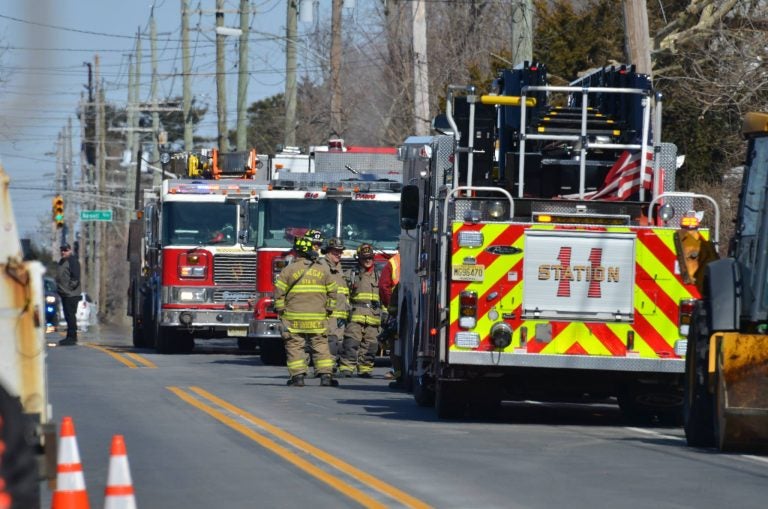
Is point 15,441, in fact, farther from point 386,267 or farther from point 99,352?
point 99,352

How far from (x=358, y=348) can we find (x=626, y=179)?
25.2 feet

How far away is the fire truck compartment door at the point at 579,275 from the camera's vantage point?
47.8 feet

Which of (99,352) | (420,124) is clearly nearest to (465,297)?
(99,352)

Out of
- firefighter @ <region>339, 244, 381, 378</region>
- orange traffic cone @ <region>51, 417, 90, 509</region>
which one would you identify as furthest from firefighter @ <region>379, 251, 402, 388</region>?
orange traffic cone @ <region>51, 417, 90, 509</region>

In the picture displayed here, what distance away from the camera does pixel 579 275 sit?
1464 cm

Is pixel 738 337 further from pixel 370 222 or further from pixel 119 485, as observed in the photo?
pixel 370 222

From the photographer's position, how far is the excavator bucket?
1211 centimetres

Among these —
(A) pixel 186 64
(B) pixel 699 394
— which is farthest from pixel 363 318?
(A) pixel 186 64

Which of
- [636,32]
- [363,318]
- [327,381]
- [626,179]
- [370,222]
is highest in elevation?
[636,32]

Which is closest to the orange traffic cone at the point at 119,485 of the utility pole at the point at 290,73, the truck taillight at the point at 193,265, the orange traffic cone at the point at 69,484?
the orange traffic cone at the point at 69,484

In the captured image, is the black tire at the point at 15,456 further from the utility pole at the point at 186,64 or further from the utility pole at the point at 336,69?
the utility pole at the point at 186,64

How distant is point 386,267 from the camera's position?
2217 cm

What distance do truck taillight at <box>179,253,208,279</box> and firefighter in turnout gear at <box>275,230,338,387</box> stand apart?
23.0 ft

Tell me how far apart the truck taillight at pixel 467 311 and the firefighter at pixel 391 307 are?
509 cm
